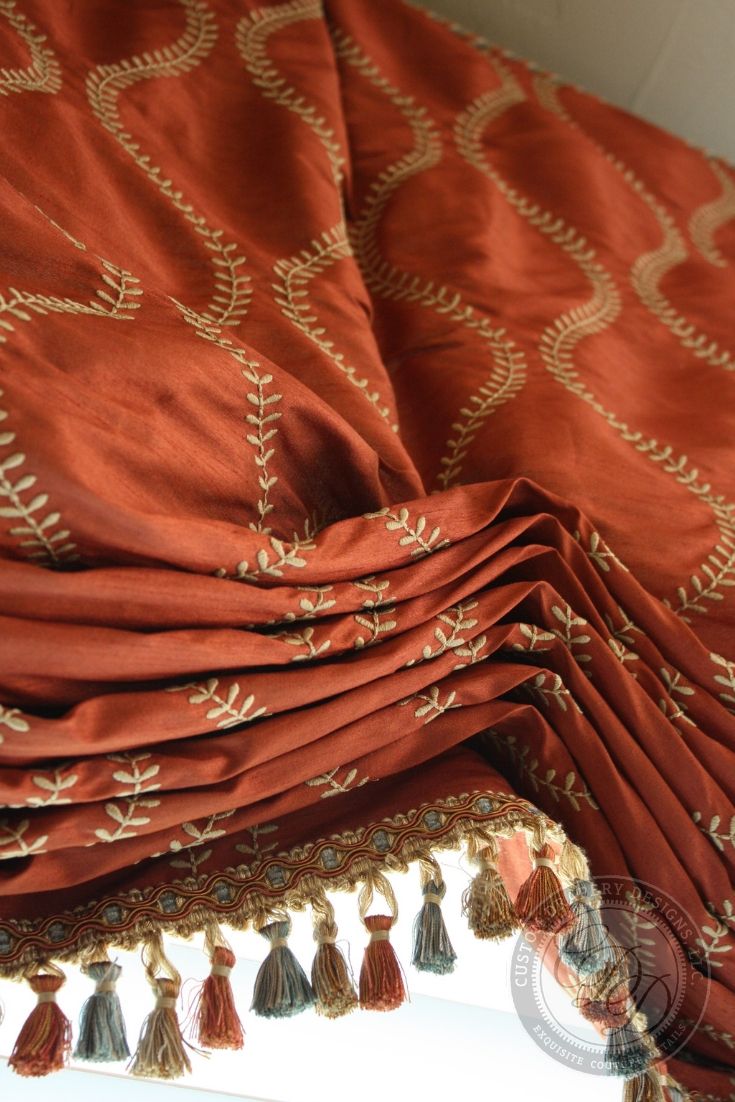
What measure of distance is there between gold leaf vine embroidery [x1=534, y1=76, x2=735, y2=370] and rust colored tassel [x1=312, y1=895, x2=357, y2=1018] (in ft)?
2.72

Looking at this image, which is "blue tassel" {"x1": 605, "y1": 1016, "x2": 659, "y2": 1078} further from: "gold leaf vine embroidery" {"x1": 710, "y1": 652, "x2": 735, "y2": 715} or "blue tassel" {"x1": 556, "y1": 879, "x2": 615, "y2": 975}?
"gold leaf vine embroidery" {"x1": 710, "y1": 652, "x2": 735, "y2": 715}

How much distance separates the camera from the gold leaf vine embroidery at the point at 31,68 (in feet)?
3.01

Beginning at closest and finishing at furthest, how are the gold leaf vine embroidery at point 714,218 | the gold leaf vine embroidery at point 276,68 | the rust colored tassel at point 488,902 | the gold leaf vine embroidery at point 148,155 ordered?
the rust colored tassel at point 488,902
the gold leaf vine embroidery at point 148,155
the gold leaf vine embroidery at point 276,68
the gold leaf vine embroidery at point 714,218

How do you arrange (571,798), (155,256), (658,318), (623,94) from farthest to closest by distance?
(623,94), (658,318), (155,256), (571,798)

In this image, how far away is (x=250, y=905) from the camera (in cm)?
60

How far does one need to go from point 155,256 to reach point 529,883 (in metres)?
0.65

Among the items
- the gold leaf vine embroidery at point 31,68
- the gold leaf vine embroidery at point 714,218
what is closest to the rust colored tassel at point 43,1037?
the gold leaf vine embroidery at point 31,68

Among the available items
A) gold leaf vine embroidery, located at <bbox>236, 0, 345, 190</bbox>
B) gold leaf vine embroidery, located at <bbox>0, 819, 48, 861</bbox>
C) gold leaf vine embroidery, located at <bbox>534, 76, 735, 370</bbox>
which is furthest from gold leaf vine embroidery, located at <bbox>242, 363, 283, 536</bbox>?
gold leaf vine embroidery, located at <bbox>534, 76, 735, 370</bbox>

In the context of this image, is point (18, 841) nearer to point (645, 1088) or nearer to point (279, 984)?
point (279, 984)

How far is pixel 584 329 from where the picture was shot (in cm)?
110

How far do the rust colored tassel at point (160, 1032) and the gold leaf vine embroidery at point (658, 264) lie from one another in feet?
3.00

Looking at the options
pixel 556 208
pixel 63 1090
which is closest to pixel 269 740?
pixel 63 1090

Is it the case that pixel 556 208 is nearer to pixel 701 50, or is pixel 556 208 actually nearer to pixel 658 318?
pixel 658 318

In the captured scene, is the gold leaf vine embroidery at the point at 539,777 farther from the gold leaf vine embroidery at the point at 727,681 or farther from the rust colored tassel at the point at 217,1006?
the rust colored tassel at the point at 217,1006
